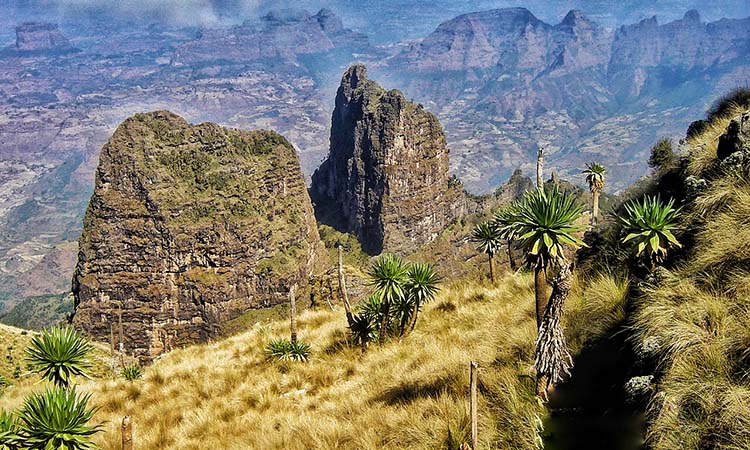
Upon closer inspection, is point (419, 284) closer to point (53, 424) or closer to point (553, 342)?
point (553, 342)

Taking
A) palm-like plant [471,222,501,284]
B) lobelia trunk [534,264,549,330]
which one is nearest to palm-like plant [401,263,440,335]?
lobelia trunk [534,264,549,330]

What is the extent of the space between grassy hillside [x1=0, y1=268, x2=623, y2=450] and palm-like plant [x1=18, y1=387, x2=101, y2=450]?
96.4 inches

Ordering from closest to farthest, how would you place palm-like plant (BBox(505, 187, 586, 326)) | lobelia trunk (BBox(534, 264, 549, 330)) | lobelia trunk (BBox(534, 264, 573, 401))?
lobelia trunk (BBox(534, 264, 573, 401)) → palm-like plant (BBox(505, 187, 586, 326)) → lobelia trunk (BBox(534, 264, 549, 330))

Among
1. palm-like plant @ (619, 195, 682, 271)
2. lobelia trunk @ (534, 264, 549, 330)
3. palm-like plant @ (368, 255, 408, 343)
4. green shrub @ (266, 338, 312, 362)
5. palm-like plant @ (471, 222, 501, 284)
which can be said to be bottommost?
green shrub @ (266, 338, 312, 362)

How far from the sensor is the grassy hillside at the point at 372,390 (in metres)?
9.89

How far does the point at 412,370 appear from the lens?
13.9 meters

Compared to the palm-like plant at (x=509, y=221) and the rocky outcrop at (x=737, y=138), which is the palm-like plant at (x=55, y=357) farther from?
the rocky outcrop at (x=737, y=138)

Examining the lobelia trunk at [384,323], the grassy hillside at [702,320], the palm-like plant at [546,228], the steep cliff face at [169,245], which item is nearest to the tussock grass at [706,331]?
the grassy hillside at [702,320]

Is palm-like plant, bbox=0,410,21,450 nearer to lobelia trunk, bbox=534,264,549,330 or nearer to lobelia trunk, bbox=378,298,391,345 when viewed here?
lobelia trunk, bbox=378,298,391,345

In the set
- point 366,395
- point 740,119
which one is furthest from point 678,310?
point 366,395

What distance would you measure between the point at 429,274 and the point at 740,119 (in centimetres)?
1016

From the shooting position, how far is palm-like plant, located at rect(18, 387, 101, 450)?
35.8ft

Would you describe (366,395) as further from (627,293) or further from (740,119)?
(740,119)

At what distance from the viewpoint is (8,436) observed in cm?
1058
